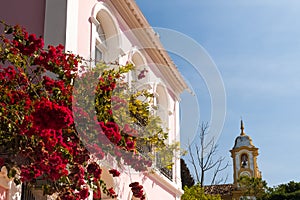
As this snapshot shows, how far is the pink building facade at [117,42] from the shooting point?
30.1 feet

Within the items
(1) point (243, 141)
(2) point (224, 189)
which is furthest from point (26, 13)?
(1) point (243, 141)

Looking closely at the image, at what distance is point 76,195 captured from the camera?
281 inches

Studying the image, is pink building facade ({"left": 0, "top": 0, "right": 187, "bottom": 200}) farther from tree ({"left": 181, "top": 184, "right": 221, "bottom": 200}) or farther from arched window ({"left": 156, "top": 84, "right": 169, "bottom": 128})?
tree ({"left": 181, "top": 184, "right": 221, "bottom": 200})

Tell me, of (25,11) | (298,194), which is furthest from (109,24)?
(298,194)

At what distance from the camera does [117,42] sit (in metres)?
11.6

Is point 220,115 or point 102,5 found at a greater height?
point 102,5

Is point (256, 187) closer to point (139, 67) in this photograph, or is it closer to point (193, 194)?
point (193, 194)

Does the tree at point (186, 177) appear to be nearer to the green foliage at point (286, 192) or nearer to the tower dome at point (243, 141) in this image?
the green foliage at point (286, 192)

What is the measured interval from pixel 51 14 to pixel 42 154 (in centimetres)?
347

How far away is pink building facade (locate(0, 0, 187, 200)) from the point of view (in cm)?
916

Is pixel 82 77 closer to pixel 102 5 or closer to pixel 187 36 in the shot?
pixel 187 36

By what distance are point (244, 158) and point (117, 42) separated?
163 feet

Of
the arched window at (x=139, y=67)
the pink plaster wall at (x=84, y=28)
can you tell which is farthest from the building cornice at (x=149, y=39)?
the pink plaster wall at (x=84, y=28)

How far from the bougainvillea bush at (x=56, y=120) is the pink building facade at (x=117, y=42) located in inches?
22.1
